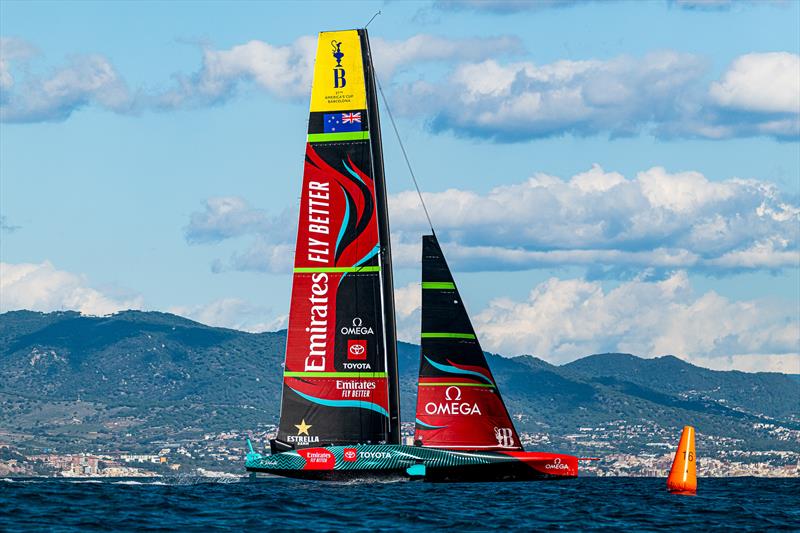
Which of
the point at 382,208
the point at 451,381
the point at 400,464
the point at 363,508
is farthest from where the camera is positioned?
the point at 451,381

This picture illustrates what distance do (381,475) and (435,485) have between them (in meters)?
4.26

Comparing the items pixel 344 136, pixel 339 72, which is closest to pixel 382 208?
pixel 344 136

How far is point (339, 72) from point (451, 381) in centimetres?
1380

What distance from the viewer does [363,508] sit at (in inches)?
2147

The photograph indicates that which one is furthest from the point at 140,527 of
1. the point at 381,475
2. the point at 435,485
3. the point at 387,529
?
the point at 435,485

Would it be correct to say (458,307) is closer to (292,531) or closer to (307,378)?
(307,378)

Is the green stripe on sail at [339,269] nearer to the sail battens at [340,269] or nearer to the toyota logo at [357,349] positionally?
the sail battens at [340,269]

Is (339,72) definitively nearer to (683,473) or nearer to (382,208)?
(382,208)

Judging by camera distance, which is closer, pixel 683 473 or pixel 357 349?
pixel 357 349

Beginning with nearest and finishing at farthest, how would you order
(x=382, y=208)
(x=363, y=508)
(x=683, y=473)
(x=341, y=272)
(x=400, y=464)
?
1. (x=363, y=508)
2. (x=400, y=464)
3. (x=341, y=272)
4. (x=382, y=208)
5. (x=683, y=473)

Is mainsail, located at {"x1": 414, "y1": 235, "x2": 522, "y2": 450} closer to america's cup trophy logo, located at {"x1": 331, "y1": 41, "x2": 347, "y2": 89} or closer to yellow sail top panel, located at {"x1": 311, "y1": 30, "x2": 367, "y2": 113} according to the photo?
yellow sail top panel, located at {"x1": 311, "y1": 30, "x2": 367, "y2": 113}

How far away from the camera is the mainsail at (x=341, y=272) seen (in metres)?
64.7

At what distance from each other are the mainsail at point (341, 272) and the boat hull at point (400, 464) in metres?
1.77

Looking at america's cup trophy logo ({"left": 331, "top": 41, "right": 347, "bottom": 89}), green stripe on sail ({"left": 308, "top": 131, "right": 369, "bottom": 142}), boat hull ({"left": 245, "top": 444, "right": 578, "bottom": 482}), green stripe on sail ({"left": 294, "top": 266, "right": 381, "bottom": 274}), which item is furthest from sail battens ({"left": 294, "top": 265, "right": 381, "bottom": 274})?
america's cup trophy logo ({"left": 331, "top": 41, "right": 347, "bottom": 89})
